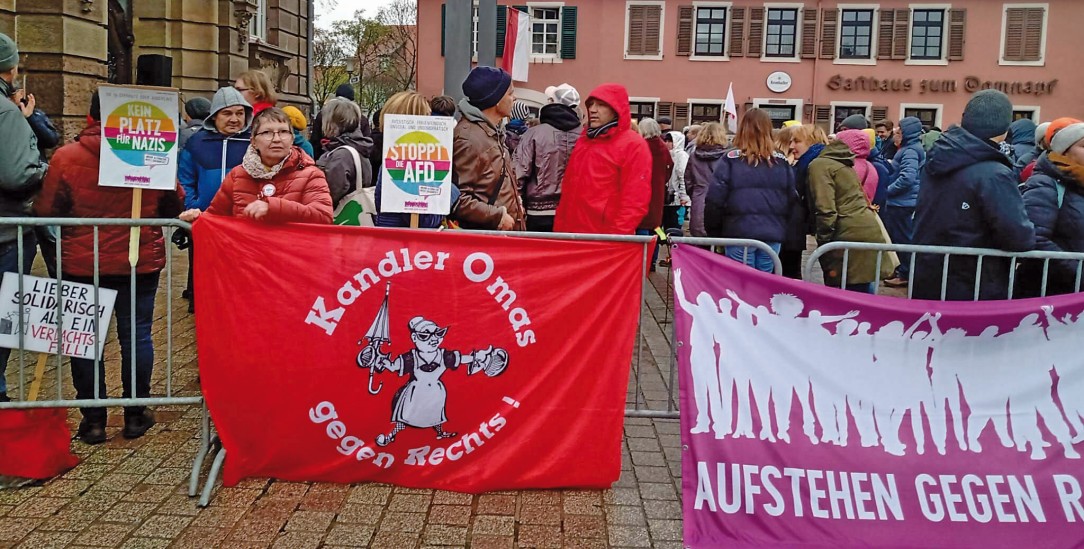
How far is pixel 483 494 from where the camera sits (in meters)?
4.51

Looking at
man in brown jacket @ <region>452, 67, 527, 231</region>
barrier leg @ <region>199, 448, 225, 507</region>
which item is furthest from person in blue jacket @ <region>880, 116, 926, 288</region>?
barrier leg @ <region>199, 448, 225, 507</region>

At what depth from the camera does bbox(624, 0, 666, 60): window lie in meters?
36.7

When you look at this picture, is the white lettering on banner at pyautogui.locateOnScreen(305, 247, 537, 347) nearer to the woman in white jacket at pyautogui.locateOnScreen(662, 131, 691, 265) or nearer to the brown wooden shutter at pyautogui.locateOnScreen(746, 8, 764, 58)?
the woman in white jacket at pyautogui.locateOnScreen(662, 131, 691, 265)

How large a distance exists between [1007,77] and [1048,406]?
1451 inches

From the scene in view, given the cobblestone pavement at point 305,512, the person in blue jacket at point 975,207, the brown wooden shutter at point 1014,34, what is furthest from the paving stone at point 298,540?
Answer: the brown wooden shutter at point 1014,34

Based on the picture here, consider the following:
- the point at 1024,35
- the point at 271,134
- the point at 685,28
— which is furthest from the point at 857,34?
the point at 271,134

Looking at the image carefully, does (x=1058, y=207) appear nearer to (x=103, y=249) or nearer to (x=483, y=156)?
(x=483, y=156)

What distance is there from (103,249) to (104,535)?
1.60 meters

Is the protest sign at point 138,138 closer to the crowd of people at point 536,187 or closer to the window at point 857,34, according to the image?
the crowd of people at point 536,187

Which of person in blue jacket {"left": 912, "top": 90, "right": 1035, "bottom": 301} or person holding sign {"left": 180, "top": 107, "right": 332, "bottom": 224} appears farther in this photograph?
person holding sign {"left": 180, "top": 107, "right": 332, "bottom": 224}

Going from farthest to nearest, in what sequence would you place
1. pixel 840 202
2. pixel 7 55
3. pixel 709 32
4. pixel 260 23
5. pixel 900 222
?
pixel 709 32, pixel 260 23, pixel 900 222, pixel 840 202, pixel 7 55

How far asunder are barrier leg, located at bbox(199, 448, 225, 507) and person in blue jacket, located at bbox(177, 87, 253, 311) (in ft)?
5.97

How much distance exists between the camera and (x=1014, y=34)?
119 ft

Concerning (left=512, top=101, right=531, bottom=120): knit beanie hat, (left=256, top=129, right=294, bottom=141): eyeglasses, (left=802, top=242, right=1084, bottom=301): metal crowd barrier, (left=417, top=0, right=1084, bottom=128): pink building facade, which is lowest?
(left=802, top=242, right=1084, bottom=301): metal crowd barrier
